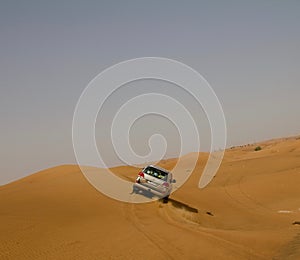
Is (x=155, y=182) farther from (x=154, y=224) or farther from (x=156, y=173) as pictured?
(x=154, y=224)

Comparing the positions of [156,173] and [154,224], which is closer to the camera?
[154,224]

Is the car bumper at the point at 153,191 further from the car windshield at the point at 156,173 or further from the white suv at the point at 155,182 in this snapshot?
the car windshield at the point at 156,173

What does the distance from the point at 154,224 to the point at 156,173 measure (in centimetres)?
497

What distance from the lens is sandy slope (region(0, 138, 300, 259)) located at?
958 centimetres

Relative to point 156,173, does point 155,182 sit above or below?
below

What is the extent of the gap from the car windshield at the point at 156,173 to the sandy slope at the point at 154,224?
1254mm

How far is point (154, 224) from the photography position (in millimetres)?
12977

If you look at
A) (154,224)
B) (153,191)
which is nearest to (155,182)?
(153,191)

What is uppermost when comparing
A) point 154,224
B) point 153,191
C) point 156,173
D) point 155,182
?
point 156,173

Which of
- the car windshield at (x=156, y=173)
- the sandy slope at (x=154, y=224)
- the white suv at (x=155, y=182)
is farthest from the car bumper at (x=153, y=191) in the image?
the car windshield at (x=156, y=173)

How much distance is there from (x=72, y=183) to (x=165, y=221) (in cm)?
1281

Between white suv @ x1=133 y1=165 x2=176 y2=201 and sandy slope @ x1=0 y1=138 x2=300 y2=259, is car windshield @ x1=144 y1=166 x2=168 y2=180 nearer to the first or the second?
white suv @ x1=133 y1=165 x2=176 y2=201

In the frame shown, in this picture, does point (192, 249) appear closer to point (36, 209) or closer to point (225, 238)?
point (225, 238)

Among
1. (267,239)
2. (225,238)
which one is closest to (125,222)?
(225,238)
